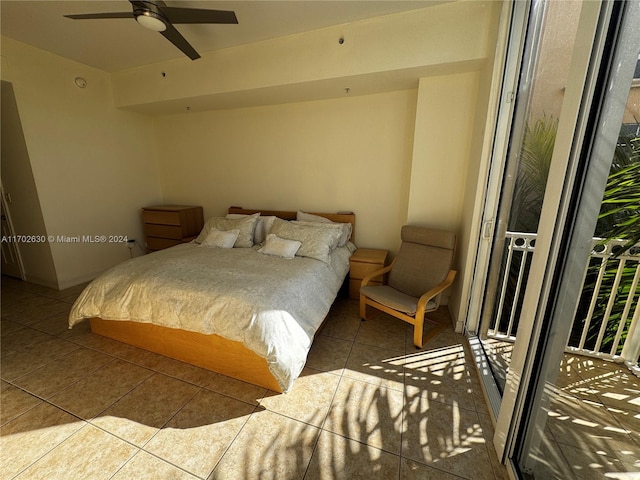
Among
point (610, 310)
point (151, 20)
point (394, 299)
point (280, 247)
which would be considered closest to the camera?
point (610, 310)

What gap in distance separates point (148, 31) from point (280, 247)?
8.09ft

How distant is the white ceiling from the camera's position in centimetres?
210

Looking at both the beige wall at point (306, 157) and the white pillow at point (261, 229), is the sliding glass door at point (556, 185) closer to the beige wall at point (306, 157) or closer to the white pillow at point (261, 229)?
the beige wall at point (306, 157)

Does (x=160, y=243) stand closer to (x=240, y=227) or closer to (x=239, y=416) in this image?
(x=240, y=227)

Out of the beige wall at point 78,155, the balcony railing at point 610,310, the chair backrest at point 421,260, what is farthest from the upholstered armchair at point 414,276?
the beige wall at point 78,155

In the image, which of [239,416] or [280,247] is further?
[280,247]

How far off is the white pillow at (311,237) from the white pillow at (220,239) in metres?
0.48

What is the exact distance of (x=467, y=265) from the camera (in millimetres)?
2307

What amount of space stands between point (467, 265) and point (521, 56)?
1.61 m

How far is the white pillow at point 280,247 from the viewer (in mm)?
2678

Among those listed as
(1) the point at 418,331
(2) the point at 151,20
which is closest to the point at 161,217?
(2) the point at 151,20

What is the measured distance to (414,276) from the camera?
256cm

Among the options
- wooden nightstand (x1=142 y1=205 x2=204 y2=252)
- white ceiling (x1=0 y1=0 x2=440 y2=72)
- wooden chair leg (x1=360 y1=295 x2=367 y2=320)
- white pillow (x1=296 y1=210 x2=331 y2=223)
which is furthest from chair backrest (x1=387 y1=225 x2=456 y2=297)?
wooden nightstand (x1=142 y1=205 x2=204 y2=252)

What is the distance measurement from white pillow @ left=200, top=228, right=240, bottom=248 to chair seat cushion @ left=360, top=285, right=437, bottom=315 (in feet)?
5.31
